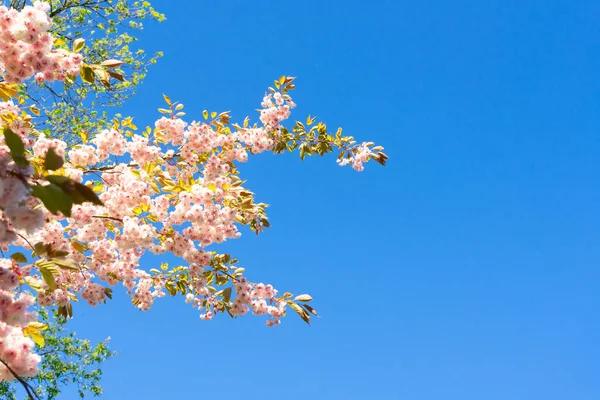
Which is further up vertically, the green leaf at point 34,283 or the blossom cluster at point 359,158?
the blossom cluster at point 359,158

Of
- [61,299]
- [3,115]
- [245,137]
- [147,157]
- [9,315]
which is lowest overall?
[9,315]

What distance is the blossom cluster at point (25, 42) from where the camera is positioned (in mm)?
3363

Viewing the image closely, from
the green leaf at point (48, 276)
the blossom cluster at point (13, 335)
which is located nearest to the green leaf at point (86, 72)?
the green leaf at point (48, 276)

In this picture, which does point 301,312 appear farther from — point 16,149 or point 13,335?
point 16,149

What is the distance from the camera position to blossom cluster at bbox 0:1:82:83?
11.0 ft

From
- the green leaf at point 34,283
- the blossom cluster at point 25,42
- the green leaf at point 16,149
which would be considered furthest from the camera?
the green leaf at point 34,283

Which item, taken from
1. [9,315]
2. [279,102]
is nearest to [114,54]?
A: [279,102]

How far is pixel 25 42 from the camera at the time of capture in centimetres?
345

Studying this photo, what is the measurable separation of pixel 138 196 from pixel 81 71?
1.01m

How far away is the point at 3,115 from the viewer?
157 inches

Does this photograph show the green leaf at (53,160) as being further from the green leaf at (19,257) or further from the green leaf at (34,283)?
the green leaf at (34,283)

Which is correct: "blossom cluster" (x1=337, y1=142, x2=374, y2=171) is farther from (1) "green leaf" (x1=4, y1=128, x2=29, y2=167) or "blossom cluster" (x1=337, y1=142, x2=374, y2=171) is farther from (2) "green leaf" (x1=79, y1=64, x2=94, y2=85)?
(1) "green leaf" (x1=4, y1=128, x2=29, y2=167)

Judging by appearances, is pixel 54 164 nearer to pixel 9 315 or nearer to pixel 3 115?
pixel 9 315

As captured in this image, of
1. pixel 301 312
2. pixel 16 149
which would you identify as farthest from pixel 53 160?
pixel 301 312
